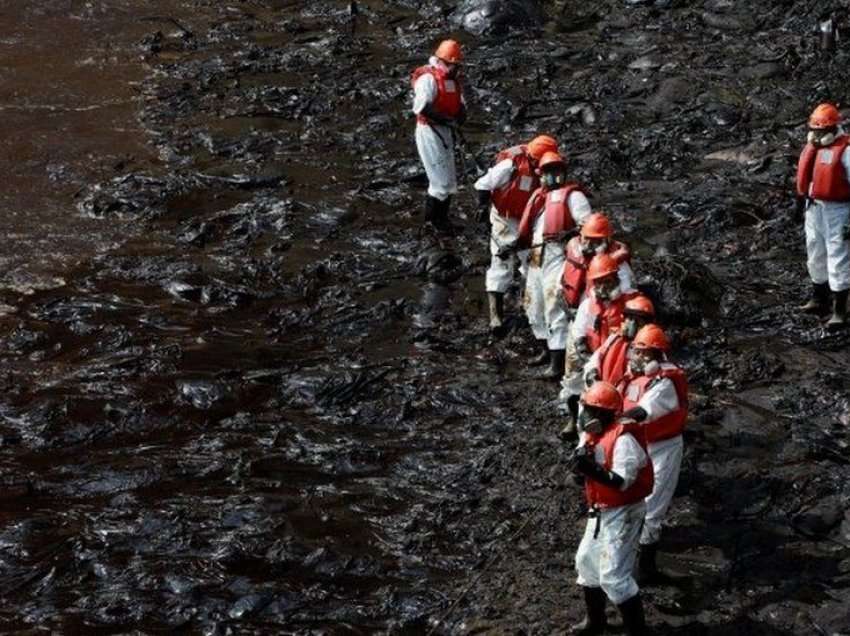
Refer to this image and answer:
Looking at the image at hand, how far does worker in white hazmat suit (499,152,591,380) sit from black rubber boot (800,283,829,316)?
2.54 metres

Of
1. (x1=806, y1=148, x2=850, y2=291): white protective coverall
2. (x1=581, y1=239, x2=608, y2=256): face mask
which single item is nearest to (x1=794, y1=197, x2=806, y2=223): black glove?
(x1=806, y1=148, x2=850, y2=291): white protective coverall

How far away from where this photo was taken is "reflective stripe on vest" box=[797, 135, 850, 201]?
10797 mm

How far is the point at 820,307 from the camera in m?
11.5

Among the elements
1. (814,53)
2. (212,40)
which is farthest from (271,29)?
(814,53)

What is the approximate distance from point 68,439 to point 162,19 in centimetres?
1262

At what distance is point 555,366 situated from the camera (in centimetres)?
1070

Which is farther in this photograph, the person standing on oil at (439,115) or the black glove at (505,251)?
the person standing on oil at (439,115)

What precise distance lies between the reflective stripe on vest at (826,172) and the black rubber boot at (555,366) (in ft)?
8.71

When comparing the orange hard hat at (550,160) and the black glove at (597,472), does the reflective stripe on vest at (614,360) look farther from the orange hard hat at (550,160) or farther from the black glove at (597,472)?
the orange hard hat at (550,160)

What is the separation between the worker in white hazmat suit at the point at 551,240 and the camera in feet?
33.7

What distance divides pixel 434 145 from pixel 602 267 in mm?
4547

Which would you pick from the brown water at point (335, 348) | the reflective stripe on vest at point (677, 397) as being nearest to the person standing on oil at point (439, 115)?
the brown water at point (335, 348)

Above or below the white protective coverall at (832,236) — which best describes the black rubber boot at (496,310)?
below

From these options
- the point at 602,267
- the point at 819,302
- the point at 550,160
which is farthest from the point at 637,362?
the point at 819,302
